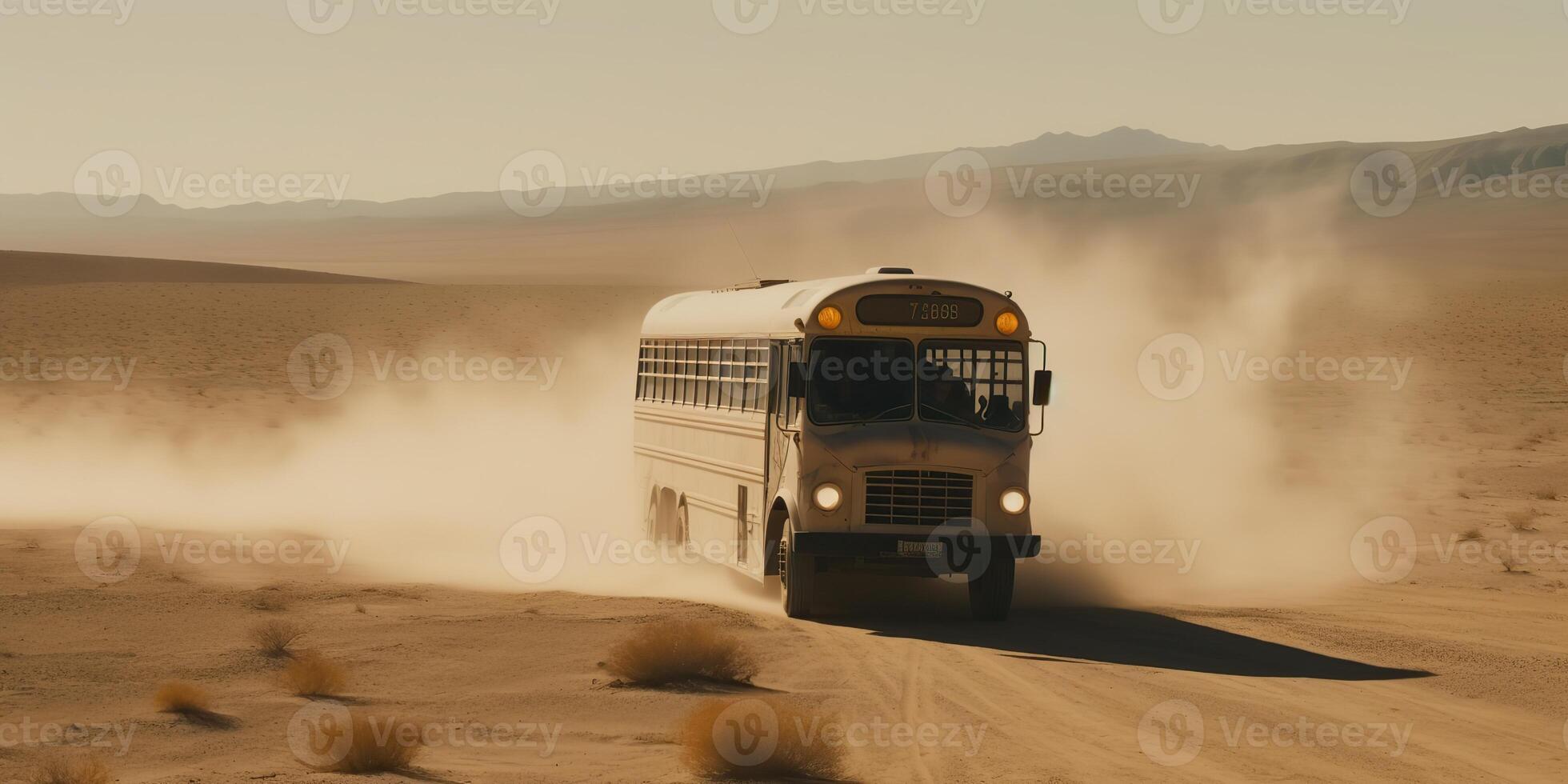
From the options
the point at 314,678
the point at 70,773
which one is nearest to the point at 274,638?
the point at 314,678

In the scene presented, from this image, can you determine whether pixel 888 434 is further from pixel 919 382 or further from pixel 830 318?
pixel 830 318

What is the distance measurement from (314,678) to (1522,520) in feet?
64.7

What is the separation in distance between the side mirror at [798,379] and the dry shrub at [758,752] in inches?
234

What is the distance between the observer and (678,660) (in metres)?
13.4

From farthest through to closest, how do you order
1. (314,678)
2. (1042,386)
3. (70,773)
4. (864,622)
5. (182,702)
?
(864,622) < (1042,386) < (314,678) < (182,702) < (70,773)

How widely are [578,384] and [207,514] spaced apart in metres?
30.4

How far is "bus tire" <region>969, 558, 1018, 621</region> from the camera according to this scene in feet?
54.7

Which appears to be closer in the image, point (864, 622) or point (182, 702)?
point (182, 702)

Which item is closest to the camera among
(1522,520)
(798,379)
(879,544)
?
(879,544)

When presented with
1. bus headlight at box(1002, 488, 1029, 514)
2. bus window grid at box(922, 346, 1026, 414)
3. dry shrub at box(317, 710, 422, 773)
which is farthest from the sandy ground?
bus window grid at box(922, 346, 1026, 414)

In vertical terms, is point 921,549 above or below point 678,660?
above

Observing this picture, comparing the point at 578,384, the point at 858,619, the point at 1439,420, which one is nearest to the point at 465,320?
the point at 578,384

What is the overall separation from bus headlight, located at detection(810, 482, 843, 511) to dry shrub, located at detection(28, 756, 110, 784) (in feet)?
24.6

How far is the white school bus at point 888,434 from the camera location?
16266 millimetres
